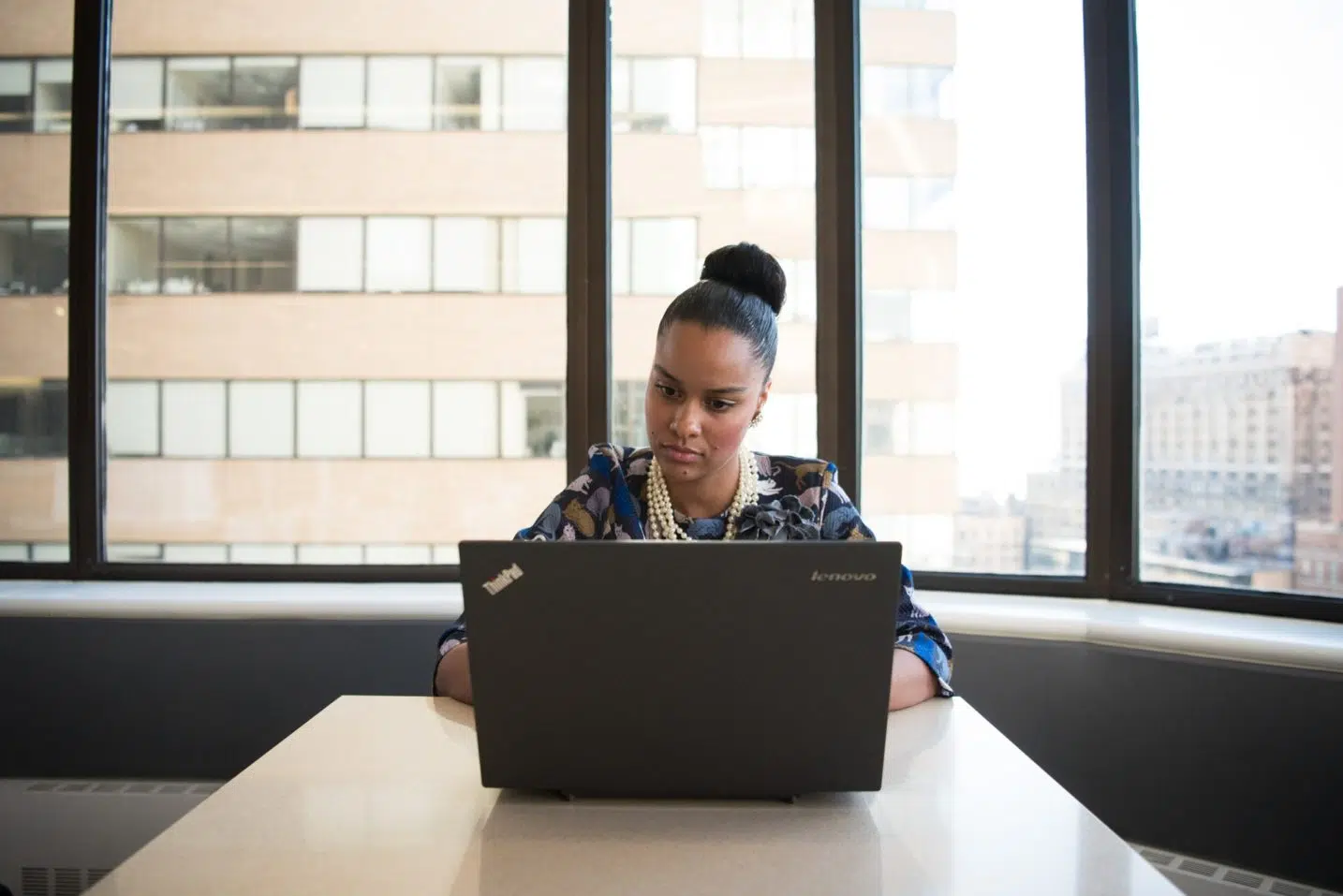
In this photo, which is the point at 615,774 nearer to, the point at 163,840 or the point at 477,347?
the point at 163,840

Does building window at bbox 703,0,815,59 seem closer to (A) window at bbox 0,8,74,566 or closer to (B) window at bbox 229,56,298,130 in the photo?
(B) window at bbox 229,56,298,130

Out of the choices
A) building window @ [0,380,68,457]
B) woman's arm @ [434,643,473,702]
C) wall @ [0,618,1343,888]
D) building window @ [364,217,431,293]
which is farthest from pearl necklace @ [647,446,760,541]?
building window @ [0,380,68,457]

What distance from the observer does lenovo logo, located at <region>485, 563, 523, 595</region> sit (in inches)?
34.2

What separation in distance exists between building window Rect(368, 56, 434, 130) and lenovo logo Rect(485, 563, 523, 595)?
2601 millimetres

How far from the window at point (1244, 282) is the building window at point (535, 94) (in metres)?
1.57

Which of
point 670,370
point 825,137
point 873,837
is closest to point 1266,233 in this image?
point 825,137

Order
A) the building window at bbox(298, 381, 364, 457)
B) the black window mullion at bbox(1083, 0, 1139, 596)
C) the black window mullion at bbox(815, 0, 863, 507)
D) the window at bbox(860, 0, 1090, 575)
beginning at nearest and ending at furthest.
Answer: the black window mullion at bbox(1083, 0, 1139, 596) < the window at bbox(860, 0, 1090, 575) < the black window mullion at bbox(815, 0, 863, 507) < the building window at bbox(298, 381, 364, 457)

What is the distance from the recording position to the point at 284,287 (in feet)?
10.4

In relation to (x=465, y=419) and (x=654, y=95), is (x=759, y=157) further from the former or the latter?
(x=465, y=419)

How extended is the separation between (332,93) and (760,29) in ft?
4.48

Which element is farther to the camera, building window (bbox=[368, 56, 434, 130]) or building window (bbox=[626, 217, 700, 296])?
building window (bbox=[368, 56, 434, 130])

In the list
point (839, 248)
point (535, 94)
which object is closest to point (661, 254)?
point (839, 248)

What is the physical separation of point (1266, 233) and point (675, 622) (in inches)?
80.2

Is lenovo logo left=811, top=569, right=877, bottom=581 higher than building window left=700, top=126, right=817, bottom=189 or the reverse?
the reverse
